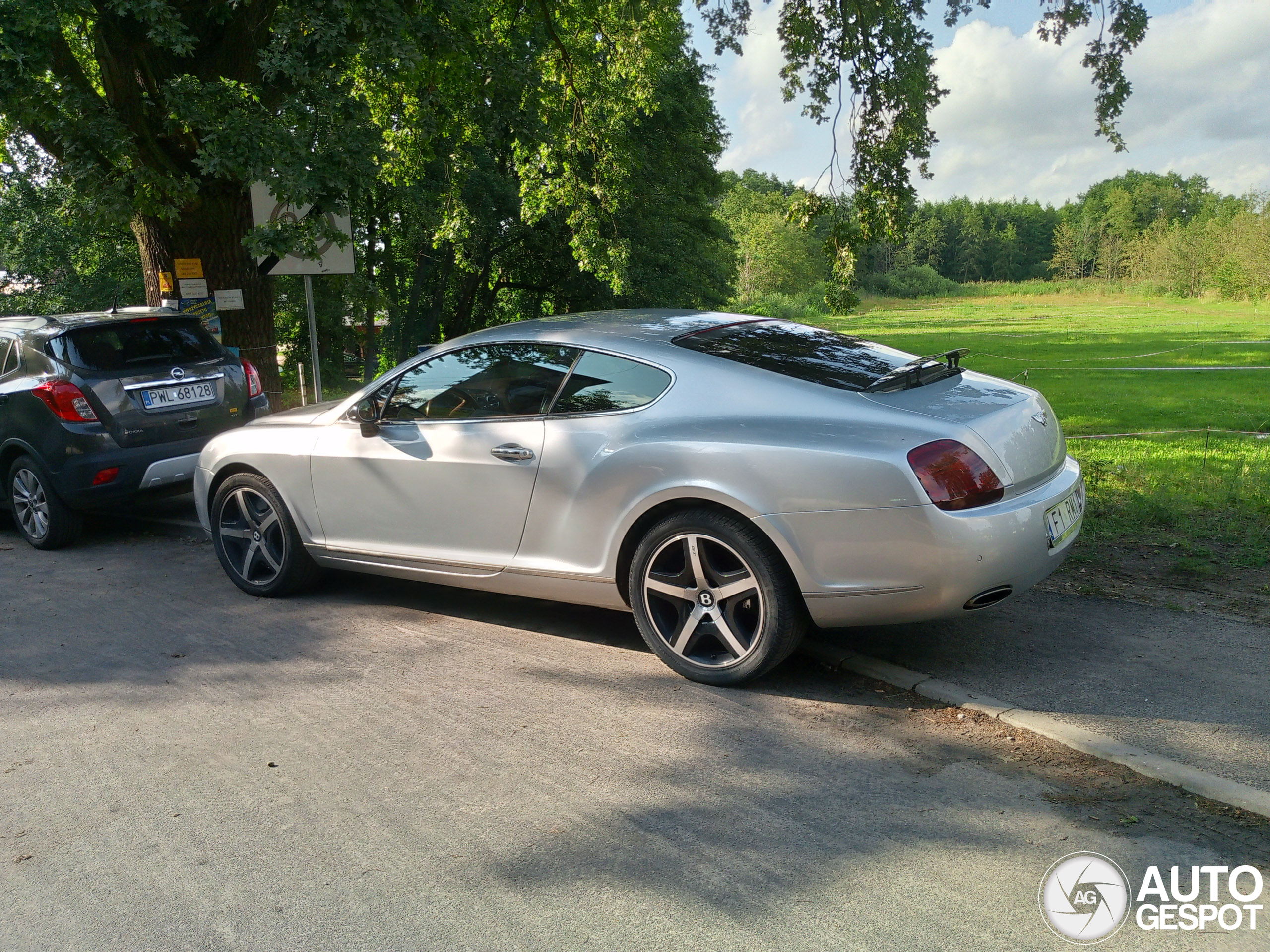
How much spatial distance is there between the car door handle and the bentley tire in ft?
5.37

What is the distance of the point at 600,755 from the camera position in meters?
3.92

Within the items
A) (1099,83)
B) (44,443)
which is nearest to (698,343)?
(44,443)

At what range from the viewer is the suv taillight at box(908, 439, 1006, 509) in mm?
4043

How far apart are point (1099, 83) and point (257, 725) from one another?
10505 mm

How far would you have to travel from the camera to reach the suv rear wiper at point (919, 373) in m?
4.56

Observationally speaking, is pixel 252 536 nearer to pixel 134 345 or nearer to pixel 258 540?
pixel 258 540

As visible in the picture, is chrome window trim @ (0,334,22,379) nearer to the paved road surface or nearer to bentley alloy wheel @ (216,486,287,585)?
bentley alloy wheel @ (216,486,287,585)

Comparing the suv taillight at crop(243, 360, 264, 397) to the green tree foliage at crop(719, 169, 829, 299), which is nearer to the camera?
the suv taillight at crop(243, 360, 264, 397)

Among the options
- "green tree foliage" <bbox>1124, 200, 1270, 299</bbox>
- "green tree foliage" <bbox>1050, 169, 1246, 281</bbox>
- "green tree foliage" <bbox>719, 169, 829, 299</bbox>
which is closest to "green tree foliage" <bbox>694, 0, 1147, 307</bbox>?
"green tree foliage" <bbox>1124, 200, 1270, 299</bbox>

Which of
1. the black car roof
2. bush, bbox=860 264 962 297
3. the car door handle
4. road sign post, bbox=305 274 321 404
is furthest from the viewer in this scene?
bush, bbox=860 264 962 297

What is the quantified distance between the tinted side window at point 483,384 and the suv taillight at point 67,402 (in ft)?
11.1

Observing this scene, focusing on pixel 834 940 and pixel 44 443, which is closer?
pixel 834 940

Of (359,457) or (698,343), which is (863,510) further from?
(359,457)

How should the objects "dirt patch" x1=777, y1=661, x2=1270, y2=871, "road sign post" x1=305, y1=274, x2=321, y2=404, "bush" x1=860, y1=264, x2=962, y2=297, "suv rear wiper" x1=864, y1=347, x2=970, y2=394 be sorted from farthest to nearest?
"bush" x1=860, y1=264, x2=962, y2=297 < "road sign post" x1=305, y1=274, x2=321, y2=404 < "suv rear wiper" x1=864, y1=347, x2=970, y2=394 < "dirt patch" x1=777, y1=661, x2=1270, y2=871
